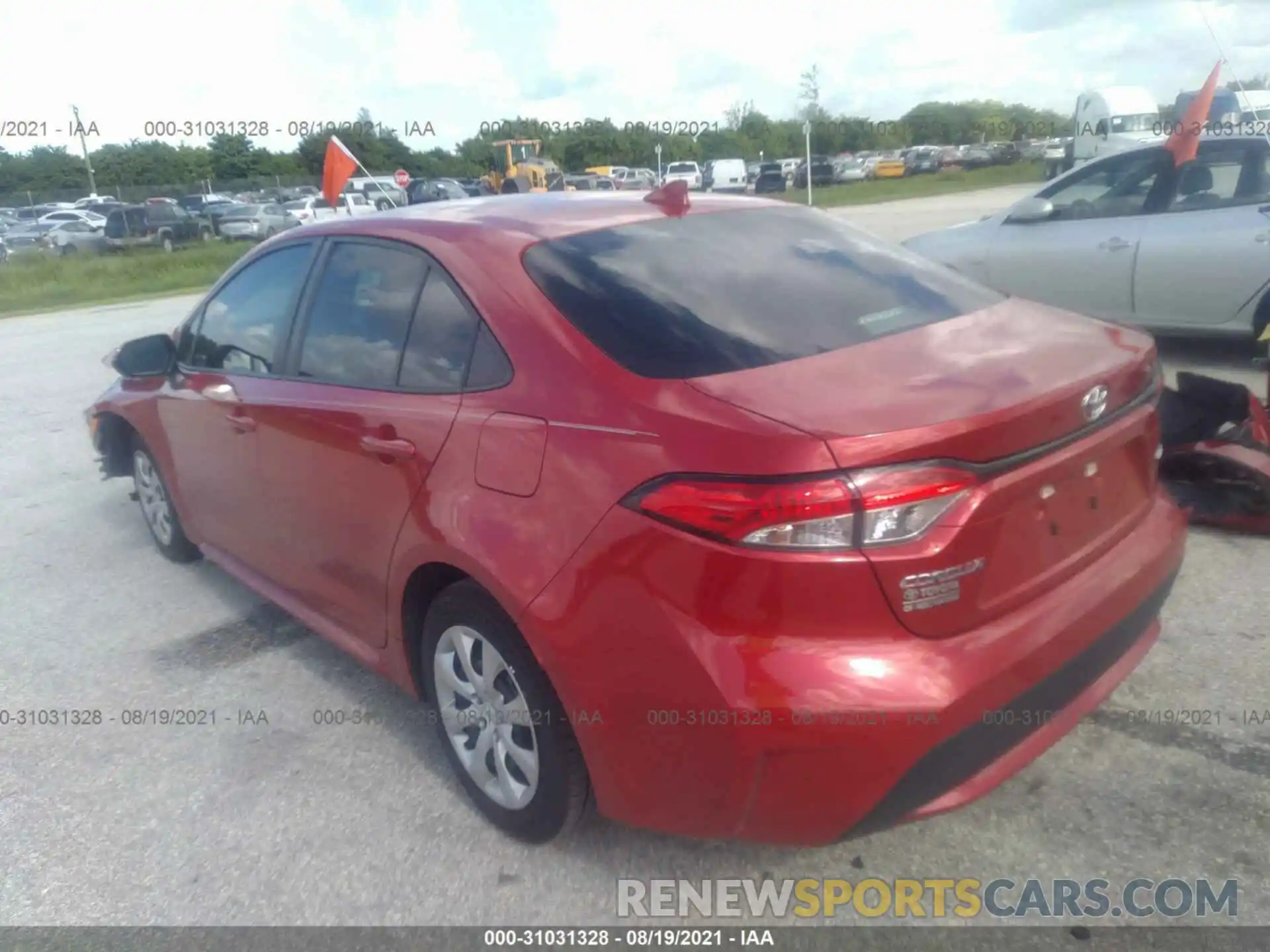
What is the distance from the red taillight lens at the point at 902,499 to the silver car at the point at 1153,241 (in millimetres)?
4768

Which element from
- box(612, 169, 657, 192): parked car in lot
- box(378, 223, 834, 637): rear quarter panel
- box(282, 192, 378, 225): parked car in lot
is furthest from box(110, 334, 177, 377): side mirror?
box(612, 169, 657, 192): parked car in lot

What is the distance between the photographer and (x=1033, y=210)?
7723 millimetres

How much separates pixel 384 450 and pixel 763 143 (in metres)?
71.8

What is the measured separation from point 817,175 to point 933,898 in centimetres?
4692

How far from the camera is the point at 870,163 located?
170ft

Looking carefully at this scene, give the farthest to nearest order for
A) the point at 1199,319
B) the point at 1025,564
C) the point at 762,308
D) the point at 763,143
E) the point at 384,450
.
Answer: the point at 763,143
the point at 1199,319
the point at 384,450
the point at 762,308
the point at 1025,564

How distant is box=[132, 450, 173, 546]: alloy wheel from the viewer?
4.93m

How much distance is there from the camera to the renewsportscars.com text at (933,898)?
2467mm

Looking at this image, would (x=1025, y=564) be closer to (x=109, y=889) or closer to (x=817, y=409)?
(x=817, y=409)

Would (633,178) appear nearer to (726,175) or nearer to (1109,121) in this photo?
(726,175)

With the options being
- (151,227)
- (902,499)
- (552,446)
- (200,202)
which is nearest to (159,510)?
(552,446)

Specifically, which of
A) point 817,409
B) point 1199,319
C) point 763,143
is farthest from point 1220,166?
point 763,143

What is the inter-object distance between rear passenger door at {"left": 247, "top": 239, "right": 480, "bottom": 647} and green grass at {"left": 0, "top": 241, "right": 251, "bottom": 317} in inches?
748

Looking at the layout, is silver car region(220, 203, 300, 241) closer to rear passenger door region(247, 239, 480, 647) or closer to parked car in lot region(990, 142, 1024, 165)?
rear passenger door region(247, 239, 480, 647)
